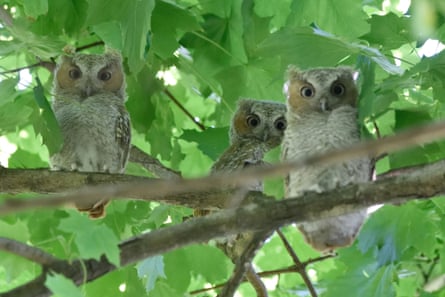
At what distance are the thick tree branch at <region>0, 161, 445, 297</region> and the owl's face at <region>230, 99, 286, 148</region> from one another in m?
1.96

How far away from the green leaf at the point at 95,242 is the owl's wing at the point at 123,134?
1.63 m

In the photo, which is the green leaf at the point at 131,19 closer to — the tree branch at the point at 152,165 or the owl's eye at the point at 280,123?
the tree branch at the point at 152,165

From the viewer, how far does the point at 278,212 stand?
1579mm

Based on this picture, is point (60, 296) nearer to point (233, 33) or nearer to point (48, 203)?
point (48, 203)

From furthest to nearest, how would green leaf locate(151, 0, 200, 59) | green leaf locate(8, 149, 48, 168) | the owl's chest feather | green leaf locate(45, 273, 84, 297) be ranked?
1. green leaf locate(8, 149, 48, 168)
2. green leaf locate(151, 0, 200, 59)
3. the owl's chest feather
4. green leaf locate(45, 273, 84, 297)

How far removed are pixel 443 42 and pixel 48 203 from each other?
1939mm

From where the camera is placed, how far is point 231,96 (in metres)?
3.36

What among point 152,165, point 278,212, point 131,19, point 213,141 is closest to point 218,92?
point 213,141

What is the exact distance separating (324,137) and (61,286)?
1038mm

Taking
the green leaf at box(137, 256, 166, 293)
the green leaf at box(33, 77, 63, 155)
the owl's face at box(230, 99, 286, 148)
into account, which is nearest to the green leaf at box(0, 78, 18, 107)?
the green leaf at box(33, 77, 63, 155)

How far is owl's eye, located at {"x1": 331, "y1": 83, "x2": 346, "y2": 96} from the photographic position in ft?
7.93

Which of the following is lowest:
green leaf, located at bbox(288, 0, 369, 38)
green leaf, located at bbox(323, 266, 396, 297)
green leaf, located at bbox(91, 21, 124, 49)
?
green leaf, located at bbox(323, 266, 396, 297)

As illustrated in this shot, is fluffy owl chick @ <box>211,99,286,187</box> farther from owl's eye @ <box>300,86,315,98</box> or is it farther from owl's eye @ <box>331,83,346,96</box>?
owl's eye @ <box>331,83,346,96</box>

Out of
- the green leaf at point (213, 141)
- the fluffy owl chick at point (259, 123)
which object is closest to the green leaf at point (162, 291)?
the green leaf at point (213, 141)
